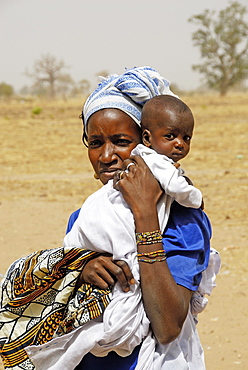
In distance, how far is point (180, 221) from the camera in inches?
69.6

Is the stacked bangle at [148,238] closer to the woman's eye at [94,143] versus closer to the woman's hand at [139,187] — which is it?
the woman's hand at [139,187]

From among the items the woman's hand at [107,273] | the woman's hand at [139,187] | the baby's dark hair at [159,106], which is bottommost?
the woman's hand at [107,273]

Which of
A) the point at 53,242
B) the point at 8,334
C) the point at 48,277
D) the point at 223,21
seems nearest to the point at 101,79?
the point at 48,277

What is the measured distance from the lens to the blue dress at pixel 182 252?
1722 mm

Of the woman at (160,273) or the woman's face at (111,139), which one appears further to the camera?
the woman's face at (111,139)

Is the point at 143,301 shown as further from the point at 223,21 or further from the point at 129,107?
the point at 223,21

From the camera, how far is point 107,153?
2.03 meters

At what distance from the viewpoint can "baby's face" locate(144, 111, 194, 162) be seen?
6.11 feet

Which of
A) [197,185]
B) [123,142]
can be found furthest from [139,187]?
[197,185]

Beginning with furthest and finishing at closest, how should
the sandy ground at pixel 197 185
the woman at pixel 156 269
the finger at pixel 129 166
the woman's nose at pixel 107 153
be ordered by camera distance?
the sandy ground at pixel 197 185 < the woman's nose at pixel 107 153 < the finger at pixel 129 166 < the woman at pixel 156 269

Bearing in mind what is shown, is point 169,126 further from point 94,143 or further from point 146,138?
point 94,143

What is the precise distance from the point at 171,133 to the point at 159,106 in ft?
0.32

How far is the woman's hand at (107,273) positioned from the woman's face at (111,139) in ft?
1.28

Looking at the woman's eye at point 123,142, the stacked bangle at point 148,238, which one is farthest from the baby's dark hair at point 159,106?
the stacked bangle at point 148,238
